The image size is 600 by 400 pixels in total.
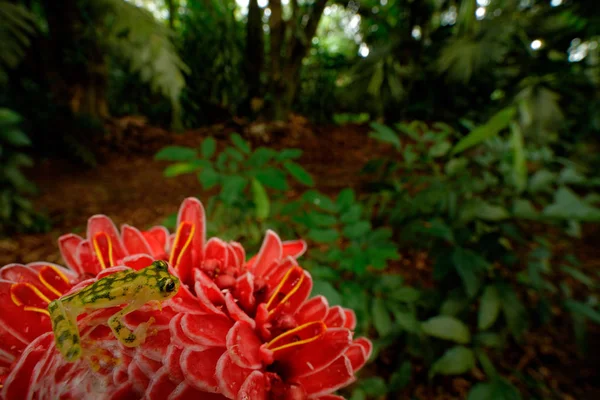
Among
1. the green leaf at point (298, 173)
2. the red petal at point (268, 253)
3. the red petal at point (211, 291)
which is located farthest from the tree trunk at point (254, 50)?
the red petal at point (211, 291)

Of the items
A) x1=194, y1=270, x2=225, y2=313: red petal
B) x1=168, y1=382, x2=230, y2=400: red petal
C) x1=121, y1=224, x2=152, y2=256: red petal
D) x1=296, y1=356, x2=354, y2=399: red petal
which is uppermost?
x1=121, y1=224, x2=152, y2=256: red petal

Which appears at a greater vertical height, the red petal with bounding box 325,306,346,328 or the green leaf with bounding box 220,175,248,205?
the green leaf with bounding box 220,175,248,205

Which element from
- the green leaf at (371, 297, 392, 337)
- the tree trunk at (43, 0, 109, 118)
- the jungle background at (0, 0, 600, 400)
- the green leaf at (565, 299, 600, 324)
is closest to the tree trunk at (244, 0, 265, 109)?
the jungle background at (0, 0, 600, 400)

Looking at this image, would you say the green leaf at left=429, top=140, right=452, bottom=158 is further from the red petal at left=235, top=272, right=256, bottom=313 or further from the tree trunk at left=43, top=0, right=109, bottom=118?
the tree trunk at left=43, top=0, right=109, bottom=118

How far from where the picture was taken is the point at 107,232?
1.40 ft

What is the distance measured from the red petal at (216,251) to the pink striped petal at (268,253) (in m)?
0.05

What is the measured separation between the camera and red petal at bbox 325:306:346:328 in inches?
16.3

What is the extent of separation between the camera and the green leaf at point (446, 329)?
3.21 ft

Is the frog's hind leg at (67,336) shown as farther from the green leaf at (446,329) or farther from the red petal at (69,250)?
the green leaf at (446,329)

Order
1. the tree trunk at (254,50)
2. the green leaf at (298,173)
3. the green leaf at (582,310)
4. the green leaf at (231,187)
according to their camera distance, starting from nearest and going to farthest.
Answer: the green leaf at (231,187) → the green leaf at (298,173) → the green leaf at (582,310) → the tree trunk at (254,50)

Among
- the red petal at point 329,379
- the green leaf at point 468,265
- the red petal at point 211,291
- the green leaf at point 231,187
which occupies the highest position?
the green leaf at point 231,187

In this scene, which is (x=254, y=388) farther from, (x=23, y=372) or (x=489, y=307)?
(x=489, y=307)

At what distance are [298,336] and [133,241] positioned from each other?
0.81 feet

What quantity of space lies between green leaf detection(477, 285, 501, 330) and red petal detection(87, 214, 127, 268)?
1079 mm
